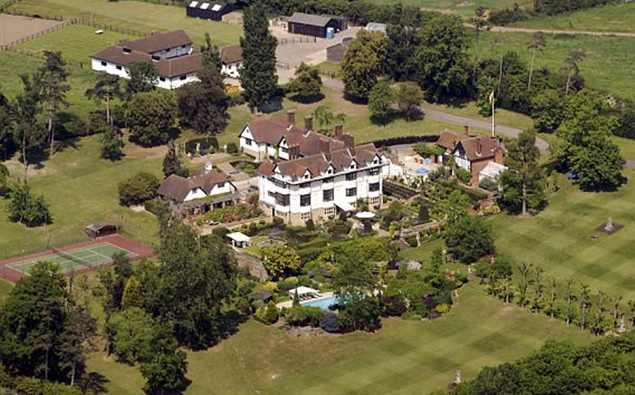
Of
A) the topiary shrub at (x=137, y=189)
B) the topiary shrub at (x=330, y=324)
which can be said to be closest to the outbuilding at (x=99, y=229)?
the topiary shrub at (x=137, y=189)

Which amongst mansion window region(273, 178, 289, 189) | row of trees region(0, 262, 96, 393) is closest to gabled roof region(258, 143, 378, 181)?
mansion window region(273, 178, 289, 189)

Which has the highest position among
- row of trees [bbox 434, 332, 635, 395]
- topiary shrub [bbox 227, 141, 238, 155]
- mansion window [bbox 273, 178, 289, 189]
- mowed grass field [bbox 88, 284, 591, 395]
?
row of trees [bbox 434, 332, 635, 395]

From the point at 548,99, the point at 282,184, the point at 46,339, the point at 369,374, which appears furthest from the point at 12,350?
the point at 548,99

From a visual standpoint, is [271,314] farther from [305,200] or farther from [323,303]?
[305,200]

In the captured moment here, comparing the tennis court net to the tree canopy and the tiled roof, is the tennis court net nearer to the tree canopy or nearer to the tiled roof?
the tiled roof

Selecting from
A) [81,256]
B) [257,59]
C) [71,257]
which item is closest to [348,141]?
[257,59]
